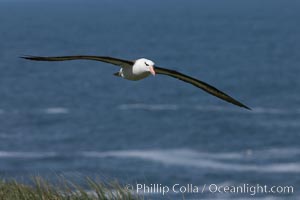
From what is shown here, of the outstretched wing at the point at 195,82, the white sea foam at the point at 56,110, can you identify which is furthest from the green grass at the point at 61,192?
the white sea foam at the point at 56,110

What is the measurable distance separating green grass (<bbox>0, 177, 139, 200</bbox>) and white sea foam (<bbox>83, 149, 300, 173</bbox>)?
2242 inches

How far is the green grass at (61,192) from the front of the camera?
1225 cm

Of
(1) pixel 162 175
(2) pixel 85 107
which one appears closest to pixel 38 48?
(2) pixel 85 107

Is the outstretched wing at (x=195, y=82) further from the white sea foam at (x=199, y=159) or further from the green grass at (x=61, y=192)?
the white sea foam at (x=199, y=159)

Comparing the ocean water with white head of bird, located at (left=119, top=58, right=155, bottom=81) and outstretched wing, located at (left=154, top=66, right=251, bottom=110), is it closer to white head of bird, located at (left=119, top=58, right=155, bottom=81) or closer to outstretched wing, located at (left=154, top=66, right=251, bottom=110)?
outstretched wing, located at (left=154, top=66, right=251, bottom=110)

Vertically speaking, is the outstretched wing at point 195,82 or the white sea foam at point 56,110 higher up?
the white sea foam at point 56,110

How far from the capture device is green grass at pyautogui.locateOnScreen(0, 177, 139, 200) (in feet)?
40.2

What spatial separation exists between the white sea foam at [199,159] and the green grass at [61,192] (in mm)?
56958

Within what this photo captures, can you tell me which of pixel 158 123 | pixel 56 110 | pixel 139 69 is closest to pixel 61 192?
pixel 139 69

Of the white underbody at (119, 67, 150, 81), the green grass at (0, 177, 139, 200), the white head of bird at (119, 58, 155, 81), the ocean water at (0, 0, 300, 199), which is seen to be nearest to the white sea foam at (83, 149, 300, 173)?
the ocean water at (0, 0, 300, 199)

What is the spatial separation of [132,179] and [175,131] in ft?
87.6

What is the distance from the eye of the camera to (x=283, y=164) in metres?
71.6

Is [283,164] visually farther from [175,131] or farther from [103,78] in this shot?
[103,78]

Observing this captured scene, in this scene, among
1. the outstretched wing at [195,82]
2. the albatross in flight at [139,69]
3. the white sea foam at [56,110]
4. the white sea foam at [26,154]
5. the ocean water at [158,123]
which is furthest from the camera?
the white sea foam at [56,110]
